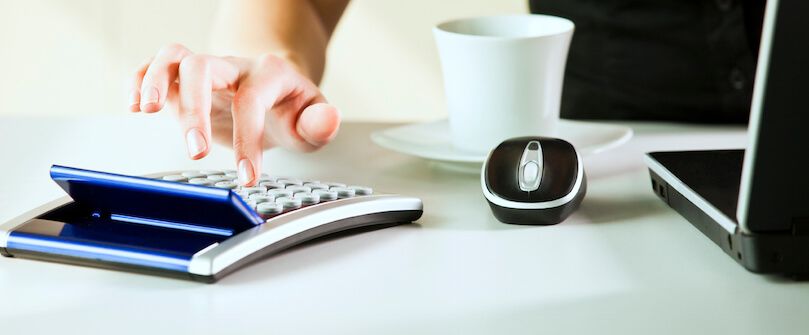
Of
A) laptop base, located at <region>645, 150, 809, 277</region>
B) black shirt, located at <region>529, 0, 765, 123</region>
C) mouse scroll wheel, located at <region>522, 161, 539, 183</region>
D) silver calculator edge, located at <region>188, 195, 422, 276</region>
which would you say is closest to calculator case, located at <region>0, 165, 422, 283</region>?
silver calculator edge, located at <region>188, 195, 422, 276</region>

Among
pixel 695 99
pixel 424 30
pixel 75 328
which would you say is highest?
pixel 424 30

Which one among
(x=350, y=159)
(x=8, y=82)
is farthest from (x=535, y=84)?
(x=8, y=82)

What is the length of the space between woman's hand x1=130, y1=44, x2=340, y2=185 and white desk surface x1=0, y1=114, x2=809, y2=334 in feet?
0.36

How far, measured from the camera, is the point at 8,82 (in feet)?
7.98

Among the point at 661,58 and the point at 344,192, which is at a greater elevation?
the point at 661,58

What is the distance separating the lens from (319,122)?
0.77 meters

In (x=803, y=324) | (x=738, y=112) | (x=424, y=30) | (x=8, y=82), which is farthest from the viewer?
(x=8, y=82)

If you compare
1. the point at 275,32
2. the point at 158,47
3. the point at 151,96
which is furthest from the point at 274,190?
the point at 158,47

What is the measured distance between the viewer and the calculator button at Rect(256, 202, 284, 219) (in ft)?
1.92

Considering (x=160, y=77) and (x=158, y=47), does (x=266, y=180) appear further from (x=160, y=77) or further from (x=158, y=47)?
(x=158, y=47)

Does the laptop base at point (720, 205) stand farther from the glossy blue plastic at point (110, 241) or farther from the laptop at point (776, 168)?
the glossy blue plastic at point (110, 241)

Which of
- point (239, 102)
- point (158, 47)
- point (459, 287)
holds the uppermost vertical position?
Result: point (158, 47)

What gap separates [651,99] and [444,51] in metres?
0.37

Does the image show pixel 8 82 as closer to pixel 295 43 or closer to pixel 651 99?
pixel 295 43
